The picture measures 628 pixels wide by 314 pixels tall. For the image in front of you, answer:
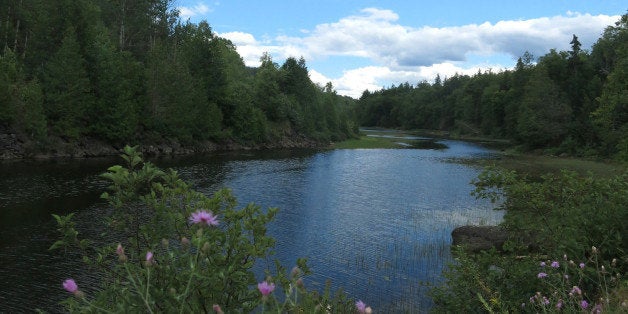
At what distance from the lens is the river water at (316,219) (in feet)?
53.5

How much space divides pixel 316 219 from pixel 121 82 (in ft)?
130

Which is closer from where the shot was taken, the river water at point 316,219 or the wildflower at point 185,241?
the wildflower at point 185,241

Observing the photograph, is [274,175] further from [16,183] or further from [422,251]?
[422,251]

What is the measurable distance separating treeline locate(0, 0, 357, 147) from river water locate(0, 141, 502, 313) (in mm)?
7614

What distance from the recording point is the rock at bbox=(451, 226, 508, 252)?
21219 mm

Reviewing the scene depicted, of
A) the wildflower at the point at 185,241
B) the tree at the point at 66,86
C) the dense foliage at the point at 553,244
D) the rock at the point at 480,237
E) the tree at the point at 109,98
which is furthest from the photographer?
the tree at the point at 109,98

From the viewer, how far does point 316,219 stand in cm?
2734

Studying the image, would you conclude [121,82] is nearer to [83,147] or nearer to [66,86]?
[66,86]

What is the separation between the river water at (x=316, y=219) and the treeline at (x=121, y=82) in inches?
300

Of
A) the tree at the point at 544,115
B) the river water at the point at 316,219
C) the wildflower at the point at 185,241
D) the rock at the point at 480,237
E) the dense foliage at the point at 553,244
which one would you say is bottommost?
the river water at the point at 316,219

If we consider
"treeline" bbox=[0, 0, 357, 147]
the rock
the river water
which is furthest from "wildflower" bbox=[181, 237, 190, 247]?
"treeline" bbox=[0, 0, 357, 147]

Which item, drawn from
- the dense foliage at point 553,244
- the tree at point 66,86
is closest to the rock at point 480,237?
the dense foliage at point 553,244

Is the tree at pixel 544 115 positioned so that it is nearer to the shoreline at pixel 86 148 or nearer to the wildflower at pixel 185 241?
the shoreline at pixel 86 148

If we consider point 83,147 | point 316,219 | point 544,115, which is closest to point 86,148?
point 83,147
